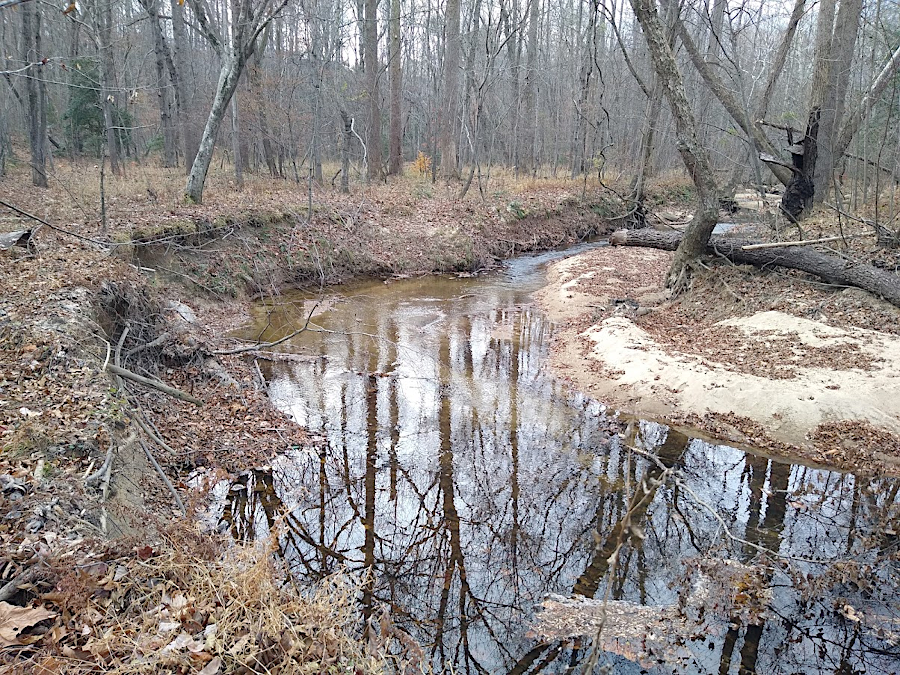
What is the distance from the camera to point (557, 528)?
553 centimetres

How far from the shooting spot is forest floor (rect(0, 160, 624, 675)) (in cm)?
282

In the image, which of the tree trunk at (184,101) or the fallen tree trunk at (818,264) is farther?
the tree trunk at (184,101)

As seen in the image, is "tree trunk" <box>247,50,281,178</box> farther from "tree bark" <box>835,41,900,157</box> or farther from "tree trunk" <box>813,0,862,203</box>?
"tree bark" <box>835,41,900,157</box>

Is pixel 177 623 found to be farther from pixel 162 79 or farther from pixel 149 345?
pixel 162 79

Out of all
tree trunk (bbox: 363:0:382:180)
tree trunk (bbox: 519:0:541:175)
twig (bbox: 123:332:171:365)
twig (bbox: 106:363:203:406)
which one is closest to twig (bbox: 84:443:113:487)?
twig (bbox: 106:363:203:406)

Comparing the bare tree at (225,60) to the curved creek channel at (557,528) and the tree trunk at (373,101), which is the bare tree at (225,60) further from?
the tree trunk at (373,101)

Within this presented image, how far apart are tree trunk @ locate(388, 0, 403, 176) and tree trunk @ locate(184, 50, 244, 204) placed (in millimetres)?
9083

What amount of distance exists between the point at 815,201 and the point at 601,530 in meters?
11.4

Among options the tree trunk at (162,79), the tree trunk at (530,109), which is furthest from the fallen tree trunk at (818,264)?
the tree trunk at (162,79)

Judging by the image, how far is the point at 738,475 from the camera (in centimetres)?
649

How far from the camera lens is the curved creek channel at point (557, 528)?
4.21m

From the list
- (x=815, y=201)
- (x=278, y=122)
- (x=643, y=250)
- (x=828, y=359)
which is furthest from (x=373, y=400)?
(x=278, y=122)

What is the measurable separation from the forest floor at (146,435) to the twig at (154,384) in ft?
0.11

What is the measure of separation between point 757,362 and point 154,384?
795cm
